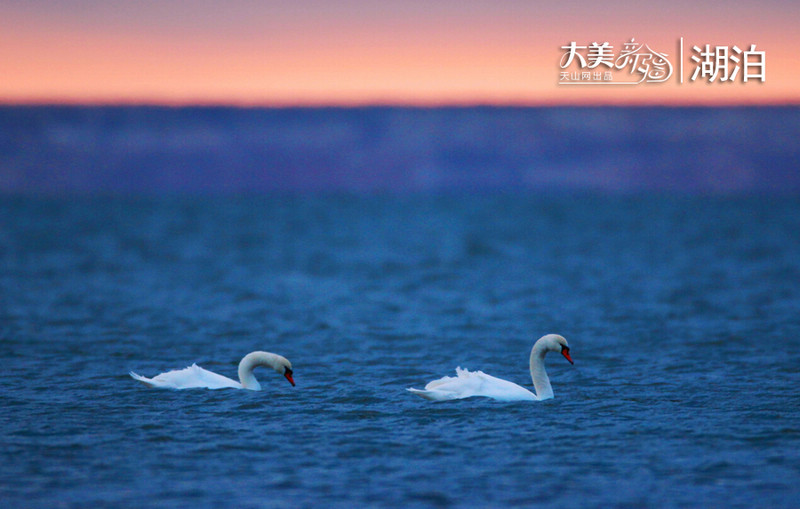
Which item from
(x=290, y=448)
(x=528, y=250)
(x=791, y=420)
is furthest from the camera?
(x=528, y=250)

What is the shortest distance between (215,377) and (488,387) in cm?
411

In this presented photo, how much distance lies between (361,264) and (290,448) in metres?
40.4

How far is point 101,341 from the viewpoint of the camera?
21234mm

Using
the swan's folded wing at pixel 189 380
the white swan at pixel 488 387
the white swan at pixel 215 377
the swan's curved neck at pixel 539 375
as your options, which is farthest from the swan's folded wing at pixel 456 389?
the swan's folded wing at pixel 189 380

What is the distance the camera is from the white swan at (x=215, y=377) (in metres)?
15.3

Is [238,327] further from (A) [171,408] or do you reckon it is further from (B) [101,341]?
(A) [171,408]

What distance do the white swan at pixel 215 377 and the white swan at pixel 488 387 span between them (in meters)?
2.16

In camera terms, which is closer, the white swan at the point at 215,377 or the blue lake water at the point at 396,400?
the blue lake water at the point at 396,400

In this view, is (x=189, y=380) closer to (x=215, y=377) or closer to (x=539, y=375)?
(x=215, y=377)

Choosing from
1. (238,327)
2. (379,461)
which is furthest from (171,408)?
(238,327)

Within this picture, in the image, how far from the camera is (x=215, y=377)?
1548 centimetres

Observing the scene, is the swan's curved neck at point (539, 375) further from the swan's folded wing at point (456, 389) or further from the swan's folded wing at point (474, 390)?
the swan's folded wing at point (456, 389)

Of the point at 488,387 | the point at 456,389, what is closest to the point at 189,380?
the point at 456,389

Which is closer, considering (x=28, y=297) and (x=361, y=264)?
(x=28, y=297)
